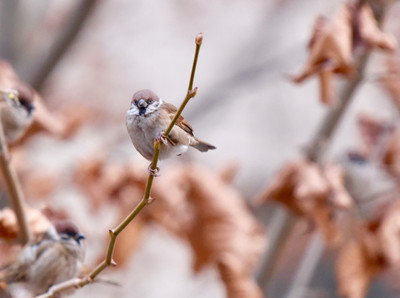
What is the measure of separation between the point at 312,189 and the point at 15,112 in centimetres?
108

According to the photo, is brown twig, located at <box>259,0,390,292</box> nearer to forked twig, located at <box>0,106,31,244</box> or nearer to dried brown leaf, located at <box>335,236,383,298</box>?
dried brown leaf, located at <box>335,236,383,298</box>

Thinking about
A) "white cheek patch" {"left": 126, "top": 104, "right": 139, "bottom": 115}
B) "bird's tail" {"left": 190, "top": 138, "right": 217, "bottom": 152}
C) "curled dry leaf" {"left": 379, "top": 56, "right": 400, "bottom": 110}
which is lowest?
"bird's tail" {"left": 190, "top": 138, "right": 217, "bottom": 152}

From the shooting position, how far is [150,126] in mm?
1226

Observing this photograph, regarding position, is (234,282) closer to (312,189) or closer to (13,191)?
(312,189)

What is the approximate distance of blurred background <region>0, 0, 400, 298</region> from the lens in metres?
3.70

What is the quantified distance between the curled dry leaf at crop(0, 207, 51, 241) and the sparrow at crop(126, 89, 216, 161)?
672 millimetres

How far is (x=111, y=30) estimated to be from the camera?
6.48 m

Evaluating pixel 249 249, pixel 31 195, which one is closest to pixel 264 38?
pixel 31 195

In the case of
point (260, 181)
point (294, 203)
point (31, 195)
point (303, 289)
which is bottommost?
point (260, 181)

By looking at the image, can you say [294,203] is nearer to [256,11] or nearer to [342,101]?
[342,101]

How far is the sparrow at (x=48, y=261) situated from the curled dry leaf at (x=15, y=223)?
2 centimetres

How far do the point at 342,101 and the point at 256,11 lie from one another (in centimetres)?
387

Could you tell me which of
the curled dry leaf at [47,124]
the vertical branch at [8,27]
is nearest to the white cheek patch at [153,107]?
the curled dry leaf at [47,124]

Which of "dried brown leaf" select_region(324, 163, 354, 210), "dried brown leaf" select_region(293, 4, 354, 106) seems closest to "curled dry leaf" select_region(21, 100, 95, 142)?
"dried brown leaf" select_region(293, 4, 354, 106)
